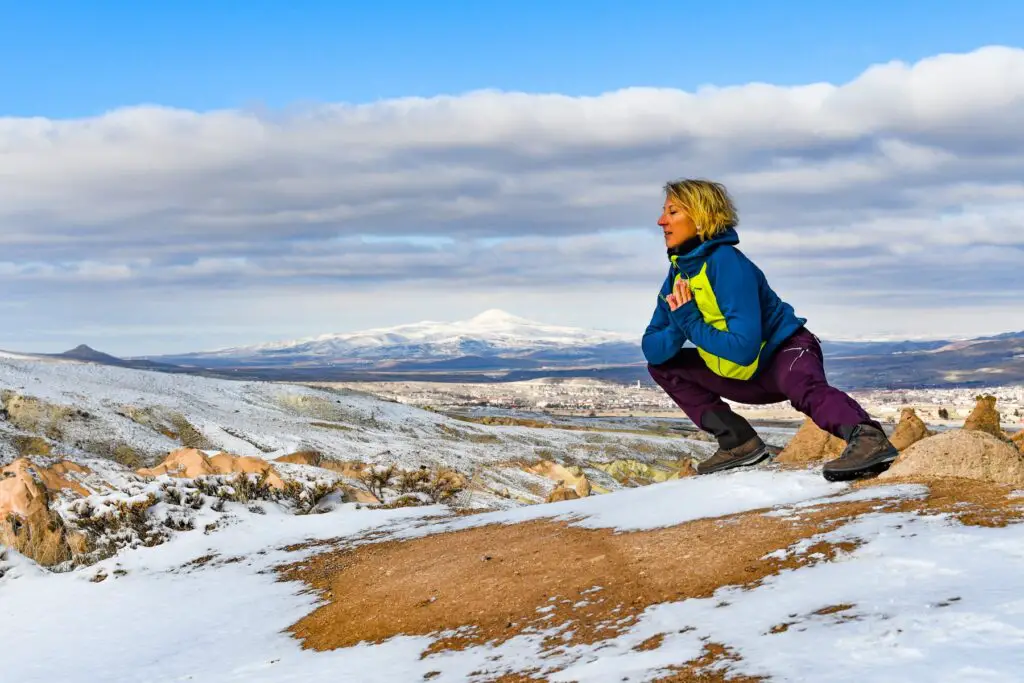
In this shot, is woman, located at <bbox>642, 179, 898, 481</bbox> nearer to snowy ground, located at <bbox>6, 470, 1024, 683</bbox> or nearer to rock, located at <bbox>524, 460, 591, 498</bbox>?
snowy ground, located at <bbox>6, 470, 1024, 683</bbox>

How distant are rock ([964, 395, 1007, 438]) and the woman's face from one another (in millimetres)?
16575

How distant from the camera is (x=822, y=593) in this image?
26.1ft

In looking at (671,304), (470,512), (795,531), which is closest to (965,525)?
(795,531)

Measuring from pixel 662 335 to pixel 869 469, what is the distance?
7.71 ft

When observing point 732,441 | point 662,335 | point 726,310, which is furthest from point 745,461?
point 726,310

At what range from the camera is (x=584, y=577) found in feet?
35.6

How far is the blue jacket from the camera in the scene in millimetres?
8102

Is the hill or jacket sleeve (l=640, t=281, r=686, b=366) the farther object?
jacket sleeve (l=640, t=281, r=686, b=366)

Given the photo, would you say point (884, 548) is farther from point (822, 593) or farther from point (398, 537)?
point (398, 537)

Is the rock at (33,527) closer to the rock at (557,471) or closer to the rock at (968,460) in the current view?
the rock at (968,460)

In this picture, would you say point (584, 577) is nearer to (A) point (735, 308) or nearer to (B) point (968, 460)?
(A) point (735, 308)

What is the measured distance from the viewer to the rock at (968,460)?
13664 millimetres

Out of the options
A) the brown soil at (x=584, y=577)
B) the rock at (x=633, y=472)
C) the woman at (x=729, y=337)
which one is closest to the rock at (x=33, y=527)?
the brown soil at (x=584, y=577)

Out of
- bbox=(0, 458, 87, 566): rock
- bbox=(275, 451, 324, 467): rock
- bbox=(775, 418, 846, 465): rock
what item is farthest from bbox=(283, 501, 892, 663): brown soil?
bbox=(275, 451, 324, 467): rock
